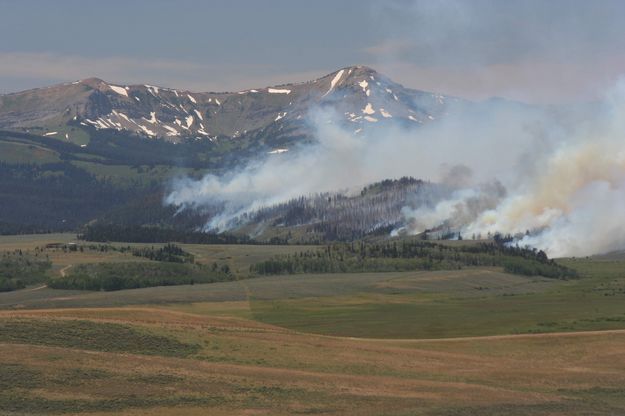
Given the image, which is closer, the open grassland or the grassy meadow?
the open grassland

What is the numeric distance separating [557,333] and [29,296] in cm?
11034

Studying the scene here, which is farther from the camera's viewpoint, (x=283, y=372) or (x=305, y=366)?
(x=305, y=366)

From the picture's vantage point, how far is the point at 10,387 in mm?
76000

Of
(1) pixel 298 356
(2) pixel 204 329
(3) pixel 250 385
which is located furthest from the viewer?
(2) pixel 204 329

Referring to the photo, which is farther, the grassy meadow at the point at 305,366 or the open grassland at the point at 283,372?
the grassy meadow at the point at 305,366

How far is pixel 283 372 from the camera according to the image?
8950 centimetres

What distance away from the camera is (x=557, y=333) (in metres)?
121

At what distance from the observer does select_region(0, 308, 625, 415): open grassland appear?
76.8 meters

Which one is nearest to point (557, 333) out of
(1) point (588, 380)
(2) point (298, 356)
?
(1) point (588, 380)

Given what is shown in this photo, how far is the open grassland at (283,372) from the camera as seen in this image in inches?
3024

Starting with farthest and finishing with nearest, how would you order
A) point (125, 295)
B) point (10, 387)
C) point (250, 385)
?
point (125, 295), point (250, 385), point (10, 387)

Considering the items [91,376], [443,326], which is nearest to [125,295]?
[443,326]

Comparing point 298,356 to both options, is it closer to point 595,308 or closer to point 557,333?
point 557,333

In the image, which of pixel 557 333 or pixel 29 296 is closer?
pixel 557 333
